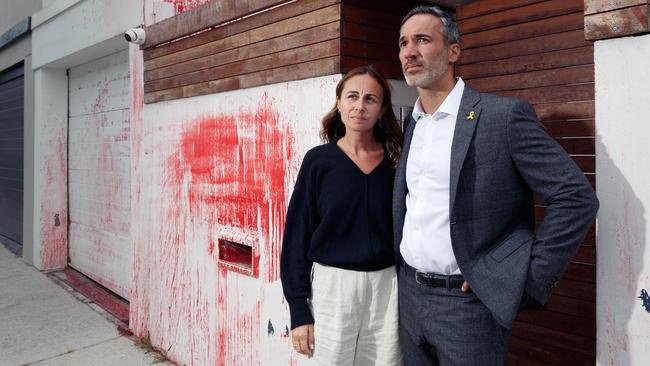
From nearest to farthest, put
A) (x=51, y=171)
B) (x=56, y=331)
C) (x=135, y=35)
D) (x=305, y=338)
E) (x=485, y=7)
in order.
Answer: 1. (x=305, y=338)
2. (x=485, y=7)
3. (x=135, y=35)
4. (x=56, y=331)
5. (x=51, y=171)

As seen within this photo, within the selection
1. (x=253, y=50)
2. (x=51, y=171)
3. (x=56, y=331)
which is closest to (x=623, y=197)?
(x=253, y=50)

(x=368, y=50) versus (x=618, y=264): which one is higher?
(x=368, y=50)

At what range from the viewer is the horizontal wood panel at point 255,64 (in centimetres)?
312

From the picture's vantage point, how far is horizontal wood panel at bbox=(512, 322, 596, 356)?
2.61 meters

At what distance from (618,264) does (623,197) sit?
0.25 meters

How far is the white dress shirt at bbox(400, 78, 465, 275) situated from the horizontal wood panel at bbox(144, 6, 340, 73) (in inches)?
46.5

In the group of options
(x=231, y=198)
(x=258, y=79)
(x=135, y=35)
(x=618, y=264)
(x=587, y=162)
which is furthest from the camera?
(x=135, y=35)

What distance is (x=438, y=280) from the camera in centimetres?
202

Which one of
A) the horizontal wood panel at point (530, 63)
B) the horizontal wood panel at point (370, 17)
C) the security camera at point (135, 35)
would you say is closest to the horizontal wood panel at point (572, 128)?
the horizontal wood panel at point (530, 63)

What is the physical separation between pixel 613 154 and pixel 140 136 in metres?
4.20

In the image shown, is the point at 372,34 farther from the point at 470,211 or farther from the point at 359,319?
the point at 359,319

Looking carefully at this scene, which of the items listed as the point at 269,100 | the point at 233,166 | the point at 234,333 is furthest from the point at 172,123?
the point at 234,333

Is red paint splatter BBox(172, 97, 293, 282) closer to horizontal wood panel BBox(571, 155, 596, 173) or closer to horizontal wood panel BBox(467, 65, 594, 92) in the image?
horizontal wood panel BBox(467, 65, 594, 92)

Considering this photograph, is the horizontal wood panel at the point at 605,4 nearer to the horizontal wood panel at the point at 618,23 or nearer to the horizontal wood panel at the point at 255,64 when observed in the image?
the horizontal wood panel at the point at 618,23
